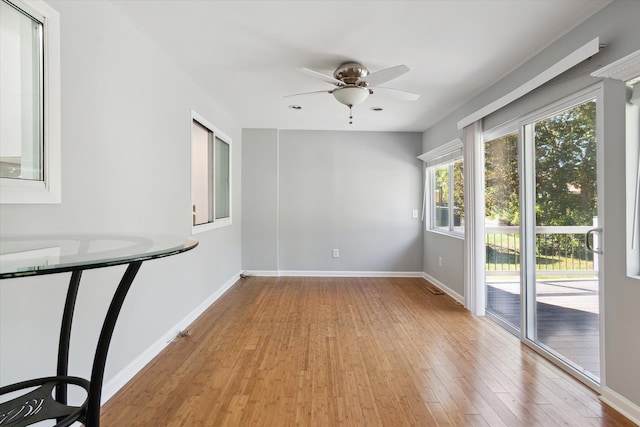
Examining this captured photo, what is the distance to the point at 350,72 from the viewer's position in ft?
8.97

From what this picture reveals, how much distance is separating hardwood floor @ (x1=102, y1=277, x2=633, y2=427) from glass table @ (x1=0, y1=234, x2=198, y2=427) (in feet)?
2.90

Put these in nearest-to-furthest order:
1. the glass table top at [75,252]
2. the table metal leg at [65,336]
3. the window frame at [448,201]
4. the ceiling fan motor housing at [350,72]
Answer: the glass table top at [75,252] → the table metal leg at [65,336] → the ceiling fan motor housing at [350,72] → the window frame at [448,201]

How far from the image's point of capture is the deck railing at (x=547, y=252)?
2188 mm

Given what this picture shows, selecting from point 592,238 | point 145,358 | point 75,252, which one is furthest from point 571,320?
point 145,358

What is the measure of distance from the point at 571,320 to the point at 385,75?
233 centimetres

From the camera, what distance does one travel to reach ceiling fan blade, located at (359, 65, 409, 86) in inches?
93.0

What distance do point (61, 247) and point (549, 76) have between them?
297 cm

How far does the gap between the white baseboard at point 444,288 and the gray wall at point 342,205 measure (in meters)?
0.25

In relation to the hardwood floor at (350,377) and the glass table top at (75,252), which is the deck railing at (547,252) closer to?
the hardwood floor at (350,377)

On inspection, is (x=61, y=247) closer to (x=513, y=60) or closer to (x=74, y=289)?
A: (x=74, y=289)

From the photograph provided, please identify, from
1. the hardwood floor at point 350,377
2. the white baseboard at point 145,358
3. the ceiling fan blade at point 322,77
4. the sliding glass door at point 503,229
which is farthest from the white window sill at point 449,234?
the white baseboard at point 145,358

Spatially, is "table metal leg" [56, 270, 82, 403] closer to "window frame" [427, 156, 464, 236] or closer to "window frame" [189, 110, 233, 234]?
"window frame" [189, 110, 233, 234]

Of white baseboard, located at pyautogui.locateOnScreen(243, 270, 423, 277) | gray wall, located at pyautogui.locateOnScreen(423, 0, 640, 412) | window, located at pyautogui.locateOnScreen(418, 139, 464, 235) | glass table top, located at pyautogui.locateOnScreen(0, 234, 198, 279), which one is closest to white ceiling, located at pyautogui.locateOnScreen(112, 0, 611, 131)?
gray wall, located at pyautogui.locateOnScreen(423, 0, 640, 412)

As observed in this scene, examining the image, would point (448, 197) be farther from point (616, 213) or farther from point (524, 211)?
point (616, 213)
